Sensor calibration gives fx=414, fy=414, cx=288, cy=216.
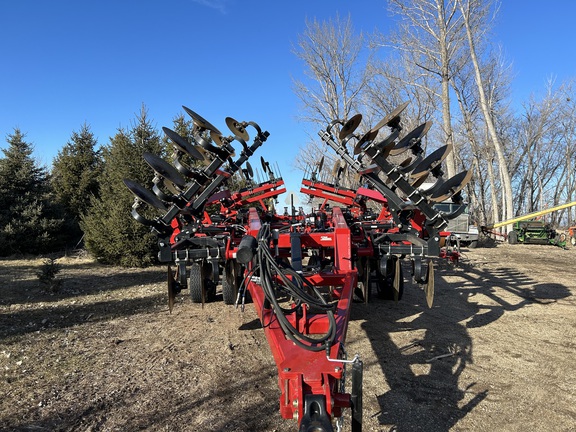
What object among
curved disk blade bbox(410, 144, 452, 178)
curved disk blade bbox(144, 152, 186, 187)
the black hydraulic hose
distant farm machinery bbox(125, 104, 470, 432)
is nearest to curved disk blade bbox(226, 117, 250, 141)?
distant farm machinery bbox(125, 104, 470, 432)

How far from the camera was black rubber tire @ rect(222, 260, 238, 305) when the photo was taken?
580 centimetres

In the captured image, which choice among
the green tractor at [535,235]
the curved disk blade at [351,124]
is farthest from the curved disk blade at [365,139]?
the green tractor at [535,235]

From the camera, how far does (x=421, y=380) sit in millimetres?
3918

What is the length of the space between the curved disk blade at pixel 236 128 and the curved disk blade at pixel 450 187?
2.94 meters

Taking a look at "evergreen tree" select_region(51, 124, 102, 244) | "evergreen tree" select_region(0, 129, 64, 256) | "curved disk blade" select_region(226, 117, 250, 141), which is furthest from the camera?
"evergreen tree" select_region(51, 124, 102, 244)

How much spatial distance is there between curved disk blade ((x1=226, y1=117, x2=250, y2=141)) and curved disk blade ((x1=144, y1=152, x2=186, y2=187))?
1.47 meters

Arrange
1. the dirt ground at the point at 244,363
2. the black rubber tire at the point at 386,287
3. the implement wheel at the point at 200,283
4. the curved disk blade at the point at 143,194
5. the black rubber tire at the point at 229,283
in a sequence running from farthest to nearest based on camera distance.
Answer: the black rubber tire at the point at 386,287 < the black rubber tire at the point at 229,283 < the implement wheel at the point at 200,283 < the curved disk blade at the point at 143,194 < the dirt ground at the point at 244,363

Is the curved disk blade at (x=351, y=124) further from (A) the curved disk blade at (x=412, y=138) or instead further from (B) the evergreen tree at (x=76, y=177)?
(B) the evergreen tree at (x=76, y=177)

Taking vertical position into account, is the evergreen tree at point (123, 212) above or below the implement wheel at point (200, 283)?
above

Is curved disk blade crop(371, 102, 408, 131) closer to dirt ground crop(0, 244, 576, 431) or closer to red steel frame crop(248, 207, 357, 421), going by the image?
red steel frame crop(248, 207, 357, 421)

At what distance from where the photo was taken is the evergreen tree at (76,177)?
17.1 meters

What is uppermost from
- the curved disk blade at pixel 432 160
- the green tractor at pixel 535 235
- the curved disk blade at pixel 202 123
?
the curved disk blade at pixel 202 123

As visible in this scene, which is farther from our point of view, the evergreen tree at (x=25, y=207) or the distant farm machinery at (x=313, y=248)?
the evergreen tree at (x=25, y=207)

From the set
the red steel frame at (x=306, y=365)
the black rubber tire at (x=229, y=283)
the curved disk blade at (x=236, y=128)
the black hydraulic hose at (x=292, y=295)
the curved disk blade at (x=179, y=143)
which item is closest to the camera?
the red steel frame at (x=306, y=365)
